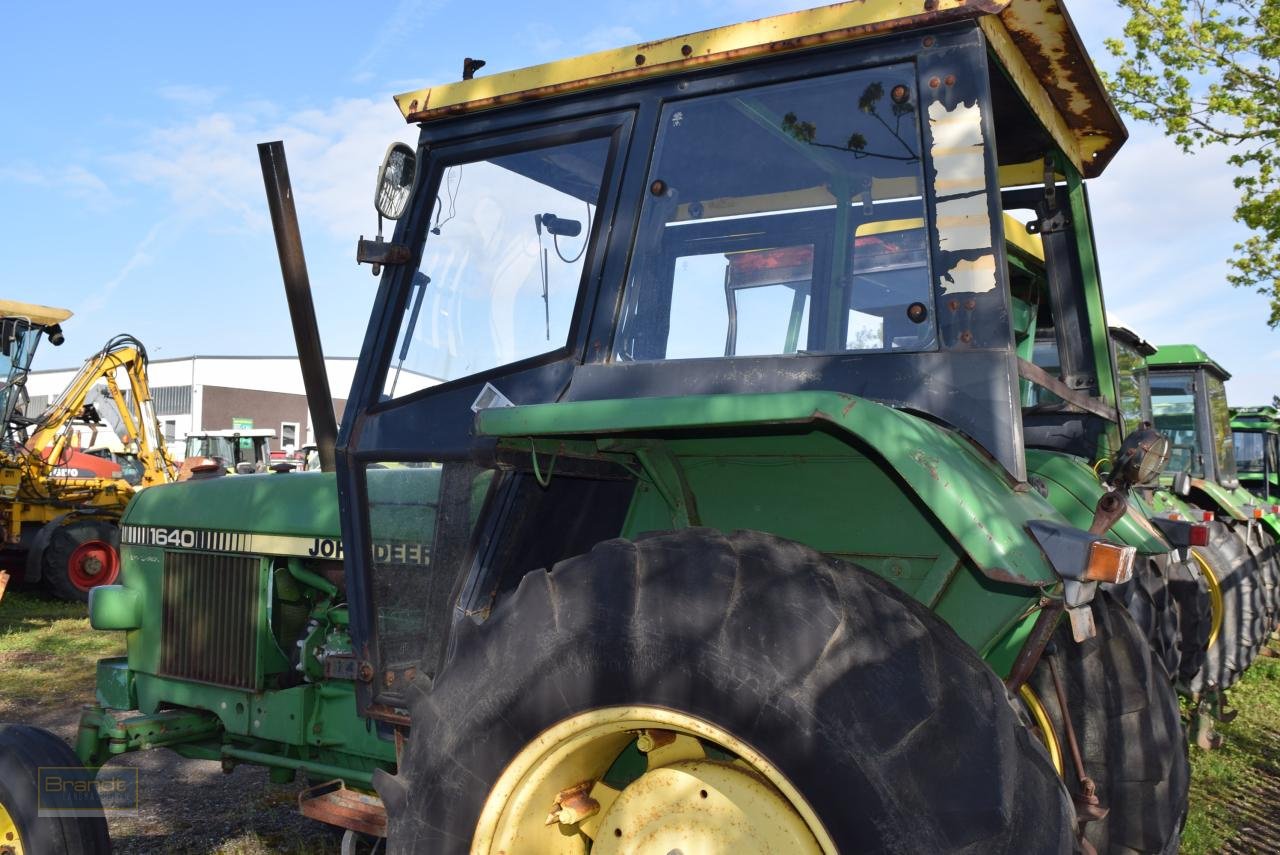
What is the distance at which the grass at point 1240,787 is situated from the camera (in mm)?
4395

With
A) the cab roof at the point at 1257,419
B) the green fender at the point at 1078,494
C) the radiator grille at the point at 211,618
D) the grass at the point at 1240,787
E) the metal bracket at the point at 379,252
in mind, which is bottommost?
the grass at the point at 1240,787

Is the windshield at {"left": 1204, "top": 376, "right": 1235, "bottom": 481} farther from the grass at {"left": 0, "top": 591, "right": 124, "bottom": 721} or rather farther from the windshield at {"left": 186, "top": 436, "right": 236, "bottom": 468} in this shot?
the windshield at {"left": 186, "top": 436, "right": 236, "bottom": 468}

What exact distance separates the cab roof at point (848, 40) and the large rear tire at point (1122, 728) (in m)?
1.36

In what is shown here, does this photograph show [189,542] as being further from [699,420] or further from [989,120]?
[989,120]

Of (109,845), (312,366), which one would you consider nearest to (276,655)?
(109,845)

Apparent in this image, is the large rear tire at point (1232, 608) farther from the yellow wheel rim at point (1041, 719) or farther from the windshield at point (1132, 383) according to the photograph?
the yellow wheel rim at point (1041, 719)

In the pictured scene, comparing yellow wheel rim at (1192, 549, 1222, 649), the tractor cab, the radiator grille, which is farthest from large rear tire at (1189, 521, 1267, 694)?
the radiator grille

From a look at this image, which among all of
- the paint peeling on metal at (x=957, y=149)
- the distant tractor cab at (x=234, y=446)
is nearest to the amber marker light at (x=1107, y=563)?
the paint peeling on metal at (x=957, y=149)

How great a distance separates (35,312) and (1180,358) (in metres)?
13.2

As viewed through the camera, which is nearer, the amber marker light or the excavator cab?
the amber marker light

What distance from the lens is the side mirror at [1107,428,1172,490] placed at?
2.75m

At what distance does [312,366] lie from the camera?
3.30 m

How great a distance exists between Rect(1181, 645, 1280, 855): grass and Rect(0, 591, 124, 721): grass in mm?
6452

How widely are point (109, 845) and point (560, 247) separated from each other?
236cm
